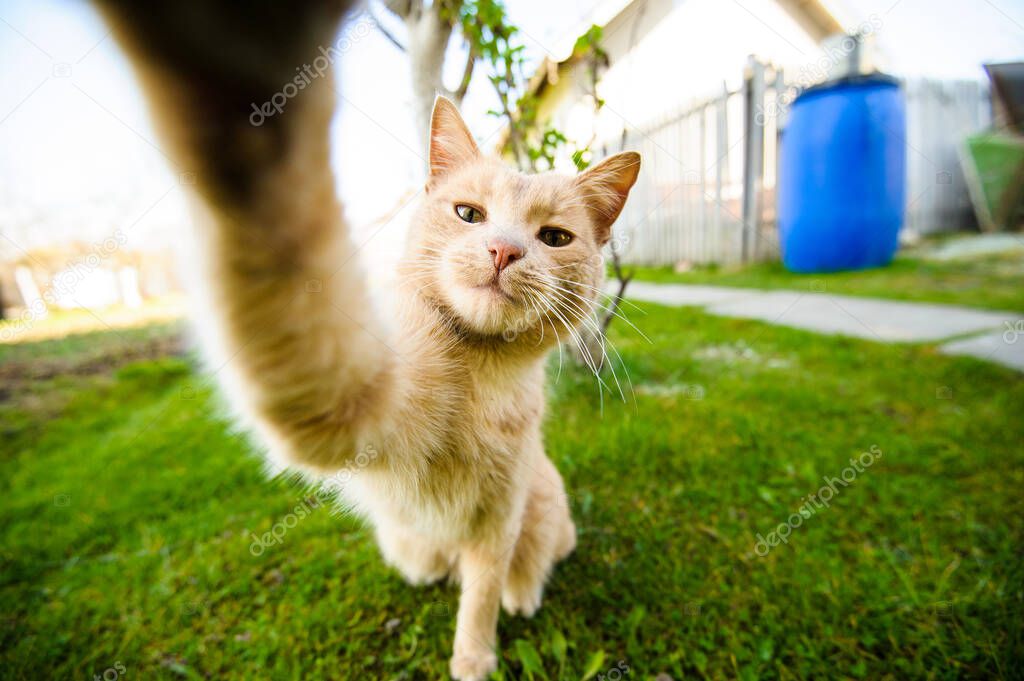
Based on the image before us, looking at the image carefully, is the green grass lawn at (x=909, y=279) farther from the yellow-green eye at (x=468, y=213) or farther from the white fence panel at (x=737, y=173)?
the yellow-green eye at (x=468, y=213)

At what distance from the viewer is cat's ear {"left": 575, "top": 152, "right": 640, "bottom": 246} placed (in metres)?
1.21

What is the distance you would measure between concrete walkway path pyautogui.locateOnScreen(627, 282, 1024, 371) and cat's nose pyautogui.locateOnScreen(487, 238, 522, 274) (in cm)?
323

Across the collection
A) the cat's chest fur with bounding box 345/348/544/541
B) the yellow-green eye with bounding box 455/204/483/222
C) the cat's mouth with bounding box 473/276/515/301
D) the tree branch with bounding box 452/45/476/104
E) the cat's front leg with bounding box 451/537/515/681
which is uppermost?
the tree branch with bounding box 452/45/476/104

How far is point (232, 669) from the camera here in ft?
4.20

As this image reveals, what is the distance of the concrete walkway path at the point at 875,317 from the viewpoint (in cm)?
283

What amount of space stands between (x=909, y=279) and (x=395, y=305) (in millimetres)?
6018

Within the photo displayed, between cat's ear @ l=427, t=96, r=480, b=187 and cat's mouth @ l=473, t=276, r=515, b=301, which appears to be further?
cat's ear @ l=427, t=96, r=480, b=187

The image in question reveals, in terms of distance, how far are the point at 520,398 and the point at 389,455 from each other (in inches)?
15.0

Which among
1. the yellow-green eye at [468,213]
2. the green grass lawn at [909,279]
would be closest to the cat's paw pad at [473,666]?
the yellow-green eye at [468,213]

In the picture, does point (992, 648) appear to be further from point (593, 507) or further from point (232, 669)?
point (232, 669)

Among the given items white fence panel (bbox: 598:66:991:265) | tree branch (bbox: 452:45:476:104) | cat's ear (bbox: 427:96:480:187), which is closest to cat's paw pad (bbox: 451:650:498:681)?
cat's ear (bbox: 427:96:480:187)

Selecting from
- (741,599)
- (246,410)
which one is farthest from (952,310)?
(246,410)

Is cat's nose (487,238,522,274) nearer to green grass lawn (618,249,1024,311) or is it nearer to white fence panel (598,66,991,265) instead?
green grass lawn (618,249,1024,311)

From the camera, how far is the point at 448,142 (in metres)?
1.23
